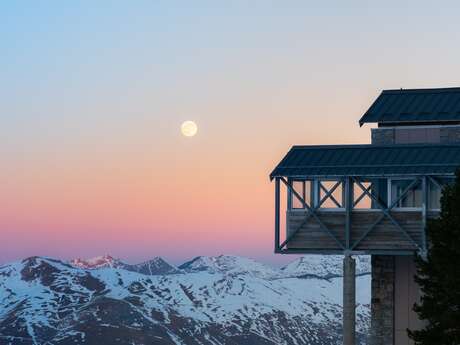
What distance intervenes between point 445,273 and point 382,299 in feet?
A: 48.7

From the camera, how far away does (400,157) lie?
5953cm

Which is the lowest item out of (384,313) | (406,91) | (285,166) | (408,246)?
(384,313)

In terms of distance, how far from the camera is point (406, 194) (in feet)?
192

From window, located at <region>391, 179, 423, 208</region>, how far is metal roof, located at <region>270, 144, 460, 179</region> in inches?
36.3

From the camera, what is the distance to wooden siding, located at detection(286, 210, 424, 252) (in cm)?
5781

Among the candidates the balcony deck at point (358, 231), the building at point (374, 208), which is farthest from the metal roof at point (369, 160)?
the balcony deck at point (358, 231)

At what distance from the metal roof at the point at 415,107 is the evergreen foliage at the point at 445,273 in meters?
17.2

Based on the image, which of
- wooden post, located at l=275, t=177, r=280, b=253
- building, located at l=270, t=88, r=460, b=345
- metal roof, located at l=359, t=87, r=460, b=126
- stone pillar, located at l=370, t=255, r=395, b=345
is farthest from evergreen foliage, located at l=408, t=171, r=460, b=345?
metal roof, located at l=359, t=87, r=460, b=126

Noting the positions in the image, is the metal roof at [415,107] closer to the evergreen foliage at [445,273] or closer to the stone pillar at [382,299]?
the stone pillar at [382,299]

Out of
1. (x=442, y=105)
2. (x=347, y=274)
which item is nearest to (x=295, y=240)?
(x=347, y=274)

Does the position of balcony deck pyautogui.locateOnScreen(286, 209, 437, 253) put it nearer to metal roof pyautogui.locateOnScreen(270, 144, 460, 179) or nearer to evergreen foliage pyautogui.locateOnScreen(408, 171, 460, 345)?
metal roof pyautogui.locateOnScreen(270, 144, 460, 179)

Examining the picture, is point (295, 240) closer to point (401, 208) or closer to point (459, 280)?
point (401, 208)

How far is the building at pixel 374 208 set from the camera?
58.0 metres

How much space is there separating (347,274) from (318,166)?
19.9 ft
